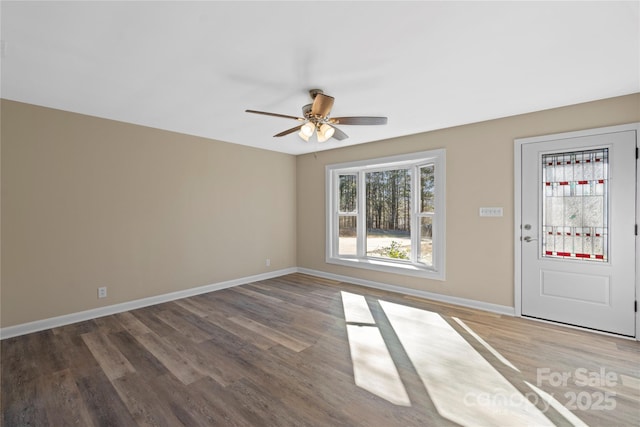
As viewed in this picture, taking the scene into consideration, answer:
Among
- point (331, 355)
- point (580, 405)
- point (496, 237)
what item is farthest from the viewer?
point (496, 237)

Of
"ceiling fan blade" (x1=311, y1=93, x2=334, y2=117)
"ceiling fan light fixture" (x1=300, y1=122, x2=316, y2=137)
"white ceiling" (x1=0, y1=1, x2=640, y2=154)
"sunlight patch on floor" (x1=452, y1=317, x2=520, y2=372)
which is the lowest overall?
"sunlight patch on floor" (x1=452, y1=317, x2=520, y2=372)

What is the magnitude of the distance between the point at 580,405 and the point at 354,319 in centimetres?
208

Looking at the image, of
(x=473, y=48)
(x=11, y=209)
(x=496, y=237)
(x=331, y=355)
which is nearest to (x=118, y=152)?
(x=11, y=209)

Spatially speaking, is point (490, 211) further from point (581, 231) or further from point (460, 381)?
point (460, 381)

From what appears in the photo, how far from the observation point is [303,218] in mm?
6133

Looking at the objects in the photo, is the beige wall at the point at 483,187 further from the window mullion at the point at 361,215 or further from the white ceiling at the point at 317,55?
the window mullion at the point at 361,215

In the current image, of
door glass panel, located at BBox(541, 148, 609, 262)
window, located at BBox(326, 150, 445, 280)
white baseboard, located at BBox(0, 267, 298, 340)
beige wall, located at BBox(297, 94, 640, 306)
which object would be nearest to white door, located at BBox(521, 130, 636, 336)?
door glass panel, located at BBox(541, 148, 609, 262)

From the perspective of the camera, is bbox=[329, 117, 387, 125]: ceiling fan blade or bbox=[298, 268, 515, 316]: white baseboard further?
bbox=[298, 268, 515, 316]: white baseboard

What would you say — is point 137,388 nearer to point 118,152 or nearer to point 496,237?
point 118,152

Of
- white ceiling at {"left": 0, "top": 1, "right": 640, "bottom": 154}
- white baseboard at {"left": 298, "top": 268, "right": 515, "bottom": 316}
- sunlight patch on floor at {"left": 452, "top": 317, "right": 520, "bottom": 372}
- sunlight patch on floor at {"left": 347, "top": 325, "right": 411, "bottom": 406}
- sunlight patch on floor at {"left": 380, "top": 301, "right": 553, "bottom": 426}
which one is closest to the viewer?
white ceiling at {"left": 0, "top": 1, "right": 640, "bottom": 154}

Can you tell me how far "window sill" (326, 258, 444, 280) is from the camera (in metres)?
4.36

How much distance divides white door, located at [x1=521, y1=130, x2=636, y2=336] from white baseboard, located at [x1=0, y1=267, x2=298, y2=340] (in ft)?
14.4

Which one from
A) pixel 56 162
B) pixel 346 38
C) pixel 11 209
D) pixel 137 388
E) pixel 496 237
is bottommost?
pixel 137 388

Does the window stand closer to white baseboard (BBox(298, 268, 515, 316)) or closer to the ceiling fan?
white baseboard (BBox(298, 268, 515, 316))
